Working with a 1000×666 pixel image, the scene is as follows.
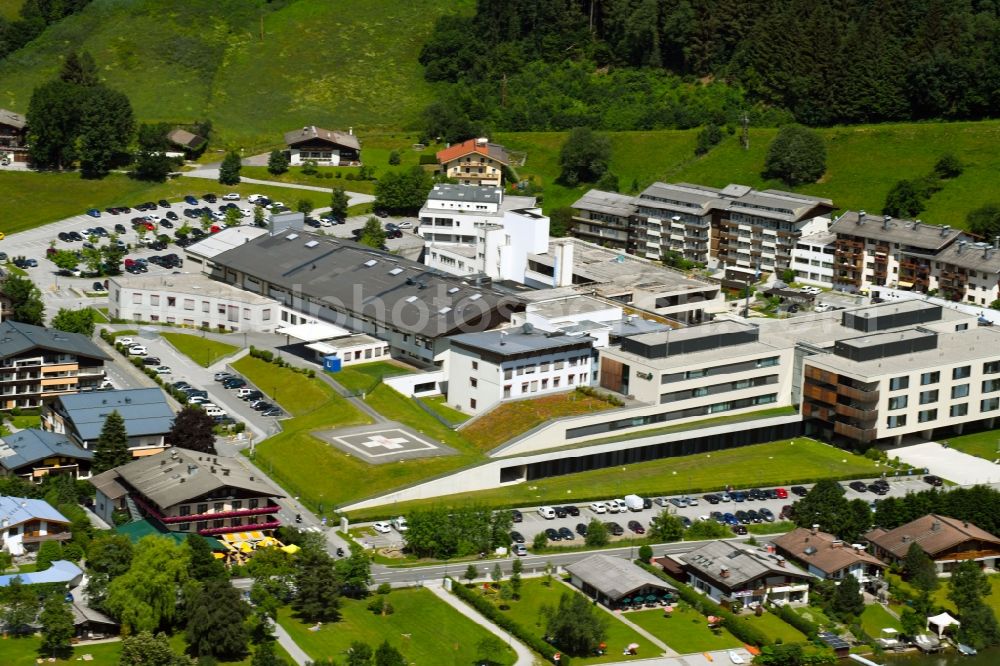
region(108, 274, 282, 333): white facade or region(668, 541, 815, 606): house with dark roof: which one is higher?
region(108, 274, 282, 333): white facade

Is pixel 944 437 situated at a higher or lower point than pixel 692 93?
lower

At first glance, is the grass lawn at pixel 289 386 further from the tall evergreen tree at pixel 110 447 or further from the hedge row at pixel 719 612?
the hedge row at pixel 719 612

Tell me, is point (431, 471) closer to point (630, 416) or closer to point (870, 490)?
point (630, 416)

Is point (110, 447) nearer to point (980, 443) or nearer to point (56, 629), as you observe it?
point (56, 629)

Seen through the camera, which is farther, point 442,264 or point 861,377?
point 442,264

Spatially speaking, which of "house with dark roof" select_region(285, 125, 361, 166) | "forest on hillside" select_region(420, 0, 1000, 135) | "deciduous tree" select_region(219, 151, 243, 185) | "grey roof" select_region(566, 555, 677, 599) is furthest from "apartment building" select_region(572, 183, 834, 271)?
"grey roof" select_region(566, 555, 677, 599)

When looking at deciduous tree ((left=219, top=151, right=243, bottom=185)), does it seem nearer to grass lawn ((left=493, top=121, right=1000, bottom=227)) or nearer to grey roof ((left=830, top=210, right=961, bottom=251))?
grass lawn ((left=493, top=121, right=1000, bottom=227))

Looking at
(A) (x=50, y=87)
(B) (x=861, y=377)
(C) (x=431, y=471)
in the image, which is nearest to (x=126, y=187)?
(A) (x=50, y=87)

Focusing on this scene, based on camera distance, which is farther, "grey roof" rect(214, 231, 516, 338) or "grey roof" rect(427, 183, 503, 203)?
"grey roof" rect(427, 183, 503, 203)
